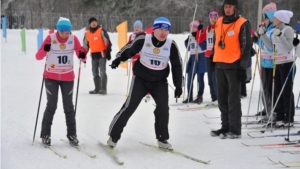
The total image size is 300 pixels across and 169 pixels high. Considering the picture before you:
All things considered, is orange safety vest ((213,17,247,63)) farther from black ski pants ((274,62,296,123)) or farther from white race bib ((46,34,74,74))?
white race bib ((46,34,74,74))

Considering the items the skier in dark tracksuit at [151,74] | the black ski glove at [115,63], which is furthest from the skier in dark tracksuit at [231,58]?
the black ski glove at [115,63]

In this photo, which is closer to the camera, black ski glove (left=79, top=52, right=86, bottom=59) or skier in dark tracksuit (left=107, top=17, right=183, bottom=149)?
skier in dark tracksuit (left=107, top=17, right=183, bottom=149)

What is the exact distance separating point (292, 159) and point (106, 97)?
232 inches

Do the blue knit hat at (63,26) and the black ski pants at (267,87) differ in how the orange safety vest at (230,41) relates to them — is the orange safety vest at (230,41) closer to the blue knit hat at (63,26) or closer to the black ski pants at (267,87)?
the black ski pants at (267,87)

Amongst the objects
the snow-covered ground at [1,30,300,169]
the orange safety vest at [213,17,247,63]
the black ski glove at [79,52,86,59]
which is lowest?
the snow-covered ground at [1,30,300,169]

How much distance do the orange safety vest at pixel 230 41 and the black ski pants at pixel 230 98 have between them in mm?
174

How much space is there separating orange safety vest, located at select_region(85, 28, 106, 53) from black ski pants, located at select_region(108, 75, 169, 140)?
17.1 ft

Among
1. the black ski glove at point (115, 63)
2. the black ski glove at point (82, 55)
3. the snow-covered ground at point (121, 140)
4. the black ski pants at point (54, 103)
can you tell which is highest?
the black ski glove at point (82, 55)

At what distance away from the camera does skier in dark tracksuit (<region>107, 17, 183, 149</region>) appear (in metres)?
5.66

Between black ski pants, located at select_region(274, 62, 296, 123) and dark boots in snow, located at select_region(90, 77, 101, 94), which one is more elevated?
black ski pants, located at select_region(274, 62, 296, 123)

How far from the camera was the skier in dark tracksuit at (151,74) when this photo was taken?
5.66 metres

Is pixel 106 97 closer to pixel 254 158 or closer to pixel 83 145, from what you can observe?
pixel 83 145

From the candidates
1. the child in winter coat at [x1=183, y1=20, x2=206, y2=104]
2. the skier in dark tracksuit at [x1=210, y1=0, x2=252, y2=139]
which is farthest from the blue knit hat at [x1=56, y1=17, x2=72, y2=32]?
the child in winter coat at [x1=183, y1=20, x2=206, y2=104]

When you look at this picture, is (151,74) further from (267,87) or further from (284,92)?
(267,87)
